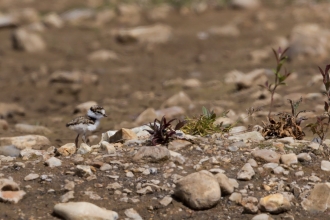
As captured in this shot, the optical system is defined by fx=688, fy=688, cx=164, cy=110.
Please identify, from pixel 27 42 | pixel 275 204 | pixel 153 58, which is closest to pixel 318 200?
pixel 275 204

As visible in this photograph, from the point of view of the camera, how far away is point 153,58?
14.6 m

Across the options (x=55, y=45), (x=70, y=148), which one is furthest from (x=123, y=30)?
(x=70, y=148)

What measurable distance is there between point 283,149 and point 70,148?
5.87ft

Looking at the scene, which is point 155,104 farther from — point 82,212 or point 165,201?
point 82,212

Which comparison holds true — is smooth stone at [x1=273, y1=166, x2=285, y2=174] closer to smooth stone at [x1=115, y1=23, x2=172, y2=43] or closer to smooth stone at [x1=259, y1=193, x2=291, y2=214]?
smooth stone at [x1=259, y1=193, x2=291, y2=214]

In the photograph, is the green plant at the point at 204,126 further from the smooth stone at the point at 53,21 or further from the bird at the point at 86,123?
the smooth stone at the point at 53,21

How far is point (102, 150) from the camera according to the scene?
5.79 meters

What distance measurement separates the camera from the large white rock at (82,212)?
186 inches

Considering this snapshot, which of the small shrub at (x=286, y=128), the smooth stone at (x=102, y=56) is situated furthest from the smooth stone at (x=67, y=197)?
the smooth stone at (x=102, y=56)

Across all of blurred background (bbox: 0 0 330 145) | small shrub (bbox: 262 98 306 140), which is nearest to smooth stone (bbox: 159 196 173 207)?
small shrub (bbox: 262 98 306 140)

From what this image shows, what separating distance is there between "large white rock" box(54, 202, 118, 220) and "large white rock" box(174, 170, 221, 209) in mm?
530

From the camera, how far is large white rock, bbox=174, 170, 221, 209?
4918 millimetres

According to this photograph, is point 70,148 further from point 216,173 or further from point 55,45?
point 55,45

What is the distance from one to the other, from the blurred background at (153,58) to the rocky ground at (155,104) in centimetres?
4
